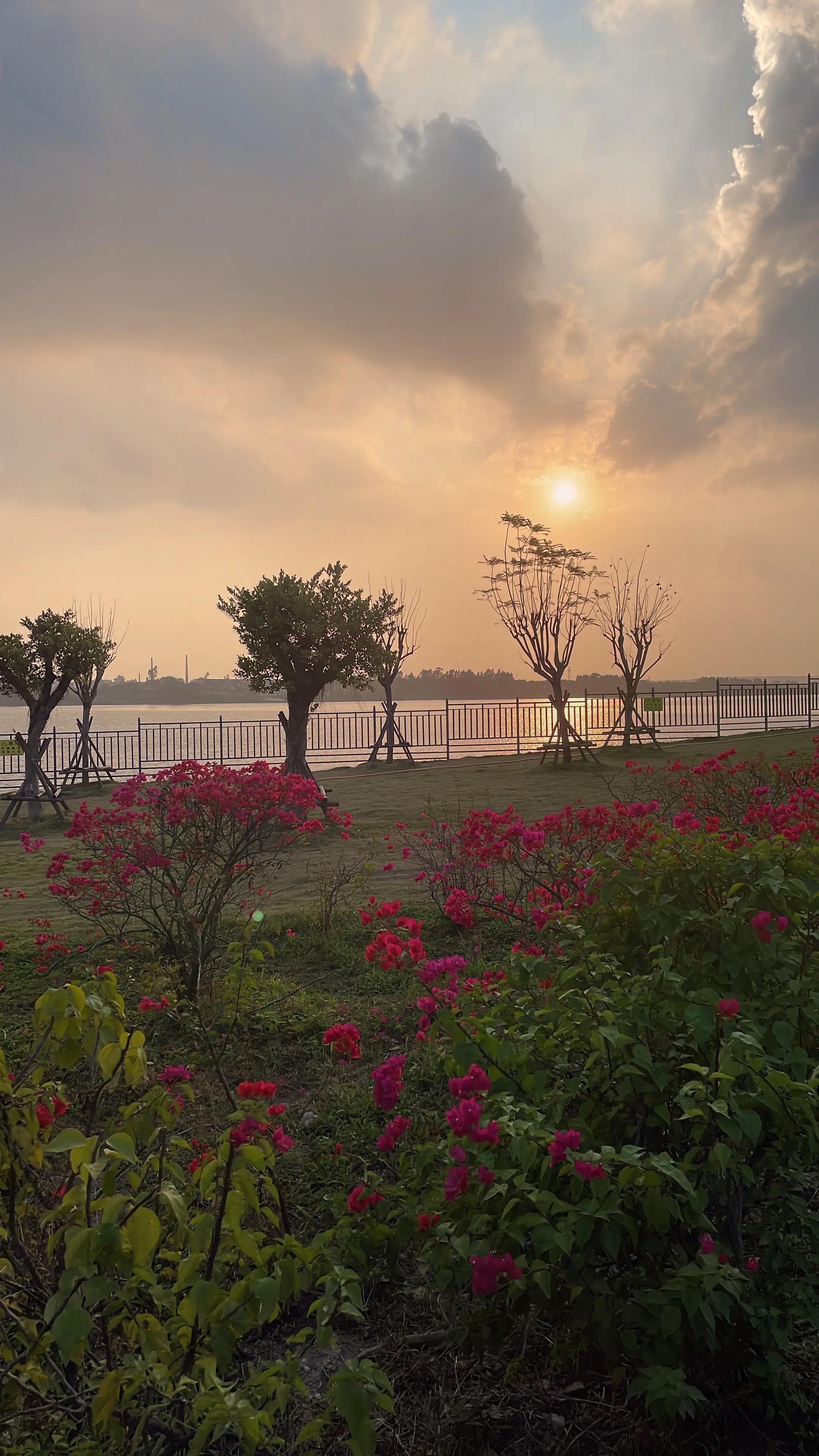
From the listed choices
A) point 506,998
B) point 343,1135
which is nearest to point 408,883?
point 343,1135

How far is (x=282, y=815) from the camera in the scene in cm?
556

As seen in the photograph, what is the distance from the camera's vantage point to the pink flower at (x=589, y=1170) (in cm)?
159

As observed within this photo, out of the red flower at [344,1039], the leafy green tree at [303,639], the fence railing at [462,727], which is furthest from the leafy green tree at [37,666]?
the red flower at [344,1039]

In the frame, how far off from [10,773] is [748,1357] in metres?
27.4

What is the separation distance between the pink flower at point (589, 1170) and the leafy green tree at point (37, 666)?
15517 mm

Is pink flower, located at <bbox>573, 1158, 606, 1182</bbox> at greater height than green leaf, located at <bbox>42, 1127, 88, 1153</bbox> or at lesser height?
lesser

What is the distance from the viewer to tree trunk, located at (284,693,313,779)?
49.5 feet

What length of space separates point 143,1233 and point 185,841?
476cm

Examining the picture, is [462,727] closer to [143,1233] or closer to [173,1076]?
[173,1076]

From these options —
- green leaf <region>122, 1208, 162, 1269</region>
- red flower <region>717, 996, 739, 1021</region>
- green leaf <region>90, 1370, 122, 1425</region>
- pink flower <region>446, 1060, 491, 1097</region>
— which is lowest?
green leaf <region>90, 1370, 122, 1425</region>

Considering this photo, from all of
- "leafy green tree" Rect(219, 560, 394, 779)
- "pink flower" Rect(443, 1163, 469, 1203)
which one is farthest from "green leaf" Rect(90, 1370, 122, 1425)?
"leafy green tree" Rect(219, 560, 394, 779)

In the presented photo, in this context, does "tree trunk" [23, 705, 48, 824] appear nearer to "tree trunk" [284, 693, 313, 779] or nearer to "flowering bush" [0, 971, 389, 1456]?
→ "tree trunk" [284, 693, 313, 779]

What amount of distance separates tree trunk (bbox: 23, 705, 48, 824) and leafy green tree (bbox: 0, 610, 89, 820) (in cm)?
1

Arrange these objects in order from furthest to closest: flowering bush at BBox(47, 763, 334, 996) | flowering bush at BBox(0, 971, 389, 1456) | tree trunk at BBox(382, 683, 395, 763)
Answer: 1. tree trunk at BBox(382, 683, 395, 763)
2. flowering bush at BBox(47, 763, 334, 996)
3. flowering bush at BBox(0, 971, 389, 1456)
